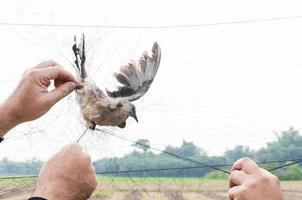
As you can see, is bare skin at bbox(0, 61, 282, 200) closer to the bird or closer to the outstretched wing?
the bird

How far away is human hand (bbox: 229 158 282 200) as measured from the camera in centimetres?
96

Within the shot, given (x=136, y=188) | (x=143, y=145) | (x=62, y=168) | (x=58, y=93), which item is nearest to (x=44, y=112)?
(x=58, y=93)

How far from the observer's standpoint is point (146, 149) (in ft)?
5.79

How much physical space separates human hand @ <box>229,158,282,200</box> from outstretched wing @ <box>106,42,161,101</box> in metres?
0.59

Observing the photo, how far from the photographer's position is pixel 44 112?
1.16 m

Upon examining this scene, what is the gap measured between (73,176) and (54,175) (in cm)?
3

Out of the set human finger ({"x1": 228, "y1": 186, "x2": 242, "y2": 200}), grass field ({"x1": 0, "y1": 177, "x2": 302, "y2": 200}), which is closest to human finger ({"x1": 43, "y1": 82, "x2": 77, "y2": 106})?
human finger ({"x1": 228, "y1": 186, "x2": 242, "y2": 200})

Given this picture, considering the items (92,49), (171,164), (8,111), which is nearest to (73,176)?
(8,111)

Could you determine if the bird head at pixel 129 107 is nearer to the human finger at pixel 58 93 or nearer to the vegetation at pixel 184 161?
the vegetation at pixel 184 161

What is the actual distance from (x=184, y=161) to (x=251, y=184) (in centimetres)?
98

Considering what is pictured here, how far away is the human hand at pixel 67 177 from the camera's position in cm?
91

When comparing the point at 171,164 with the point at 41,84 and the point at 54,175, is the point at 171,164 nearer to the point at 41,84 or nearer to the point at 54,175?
the point at 41,84

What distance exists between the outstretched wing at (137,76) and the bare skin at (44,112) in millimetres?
312

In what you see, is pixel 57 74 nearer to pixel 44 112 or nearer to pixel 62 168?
pixel 44 112
